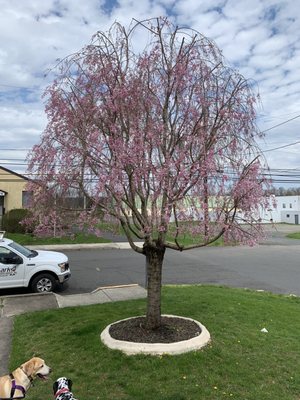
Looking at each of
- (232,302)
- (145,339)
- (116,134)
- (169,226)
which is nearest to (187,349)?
(145,339)

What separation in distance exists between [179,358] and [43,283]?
695cm

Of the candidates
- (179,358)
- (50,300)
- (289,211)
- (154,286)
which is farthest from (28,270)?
(289,211)

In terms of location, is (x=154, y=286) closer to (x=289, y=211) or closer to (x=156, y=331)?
(x=156, y=331)

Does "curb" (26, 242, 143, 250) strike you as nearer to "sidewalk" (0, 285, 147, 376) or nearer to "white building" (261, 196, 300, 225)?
"sidewalk" (0, 285, 147, 376)

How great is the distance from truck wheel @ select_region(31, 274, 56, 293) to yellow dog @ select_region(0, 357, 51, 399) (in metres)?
7.45

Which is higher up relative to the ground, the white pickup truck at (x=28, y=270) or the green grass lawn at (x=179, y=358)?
the white pickup truck at (x=28, y=270)

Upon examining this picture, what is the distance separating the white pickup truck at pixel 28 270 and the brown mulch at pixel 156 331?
5.18 metres

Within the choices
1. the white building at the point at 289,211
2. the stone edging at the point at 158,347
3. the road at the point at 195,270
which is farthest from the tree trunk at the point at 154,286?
the white building at the point at 289,211

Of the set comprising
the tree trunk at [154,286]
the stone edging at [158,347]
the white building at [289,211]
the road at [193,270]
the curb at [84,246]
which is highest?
the white building at [289,211]

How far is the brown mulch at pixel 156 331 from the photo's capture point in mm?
6215

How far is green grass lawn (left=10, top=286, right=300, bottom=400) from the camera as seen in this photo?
4.80 metres

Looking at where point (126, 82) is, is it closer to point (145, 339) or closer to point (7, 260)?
point (145, 339)

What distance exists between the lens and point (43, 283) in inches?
457

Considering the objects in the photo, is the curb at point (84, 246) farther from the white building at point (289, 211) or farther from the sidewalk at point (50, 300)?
the white building at point (289, 211)
